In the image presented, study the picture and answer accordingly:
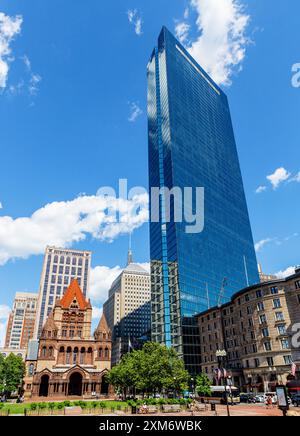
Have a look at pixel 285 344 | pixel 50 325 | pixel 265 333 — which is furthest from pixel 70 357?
pixel 285 344

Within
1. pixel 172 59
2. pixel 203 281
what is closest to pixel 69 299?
pixel 203 281

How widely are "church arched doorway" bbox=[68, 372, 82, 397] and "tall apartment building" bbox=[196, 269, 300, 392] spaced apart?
39.8m

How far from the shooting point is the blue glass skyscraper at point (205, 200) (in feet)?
297

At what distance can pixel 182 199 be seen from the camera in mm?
101562

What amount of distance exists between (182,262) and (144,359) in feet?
129

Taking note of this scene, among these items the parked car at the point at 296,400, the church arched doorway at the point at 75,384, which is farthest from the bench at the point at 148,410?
the church arched doorway at the point at 75,384

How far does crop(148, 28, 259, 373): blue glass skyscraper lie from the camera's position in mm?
90375

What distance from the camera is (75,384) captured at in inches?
3406

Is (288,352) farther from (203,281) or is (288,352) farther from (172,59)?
(172,59)

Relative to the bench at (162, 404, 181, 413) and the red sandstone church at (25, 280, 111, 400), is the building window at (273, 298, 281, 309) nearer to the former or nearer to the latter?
the bench at (162, 404, 181, 413)

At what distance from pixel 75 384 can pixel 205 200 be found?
6982 cm

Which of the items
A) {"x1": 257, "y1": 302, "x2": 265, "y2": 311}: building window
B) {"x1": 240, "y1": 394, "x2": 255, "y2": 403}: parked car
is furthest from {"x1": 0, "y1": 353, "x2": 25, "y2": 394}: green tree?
{"x1": 257, "y1": 302, "x2": 265, "y2": 311}: building window

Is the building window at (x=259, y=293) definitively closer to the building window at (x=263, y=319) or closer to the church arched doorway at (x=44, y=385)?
the building window at (x=263, y=319)

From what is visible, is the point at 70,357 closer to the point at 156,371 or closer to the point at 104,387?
the point at 104,387
